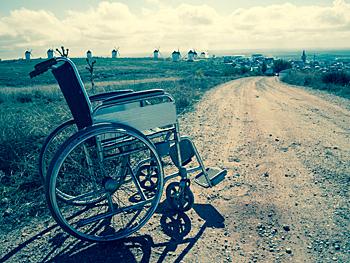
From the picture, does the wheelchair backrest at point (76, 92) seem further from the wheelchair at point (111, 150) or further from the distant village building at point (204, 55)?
the distant village building at point (204, 55)

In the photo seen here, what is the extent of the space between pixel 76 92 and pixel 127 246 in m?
1.57

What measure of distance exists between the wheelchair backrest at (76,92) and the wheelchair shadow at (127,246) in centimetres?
121

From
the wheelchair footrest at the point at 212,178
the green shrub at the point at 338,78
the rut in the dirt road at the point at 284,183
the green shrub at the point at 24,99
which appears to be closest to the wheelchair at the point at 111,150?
the wheelchair footrest at the point at 212,178

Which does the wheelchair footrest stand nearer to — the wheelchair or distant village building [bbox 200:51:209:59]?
the wheelchair

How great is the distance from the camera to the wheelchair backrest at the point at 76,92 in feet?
8.90

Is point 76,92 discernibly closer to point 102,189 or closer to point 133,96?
point 133,96

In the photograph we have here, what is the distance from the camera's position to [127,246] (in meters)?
2.95

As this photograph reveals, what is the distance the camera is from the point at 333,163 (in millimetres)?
4949

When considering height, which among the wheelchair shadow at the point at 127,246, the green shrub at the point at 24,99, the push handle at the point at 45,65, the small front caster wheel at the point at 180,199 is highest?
the push handle at the point at 45,65

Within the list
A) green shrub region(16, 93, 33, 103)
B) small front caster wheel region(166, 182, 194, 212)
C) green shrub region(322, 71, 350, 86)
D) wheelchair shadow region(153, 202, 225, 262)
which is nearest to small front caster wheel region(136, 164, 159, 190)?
wheelchair shadow region(153, 202, 225, 262)

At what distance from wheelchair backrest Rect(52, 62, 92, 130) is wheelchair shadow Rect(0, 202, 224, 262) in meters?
1.21

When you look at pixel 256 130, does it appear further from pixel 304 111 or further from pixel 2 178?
pixel 2 178

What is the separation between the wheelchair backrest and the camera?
2.71 metres

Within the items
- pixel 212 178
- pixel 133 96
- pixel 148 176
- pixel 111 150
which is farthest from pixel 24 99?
pixel 133 96
